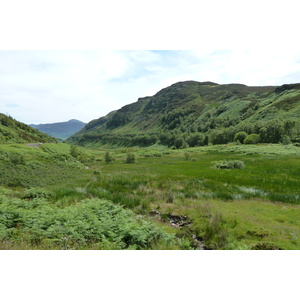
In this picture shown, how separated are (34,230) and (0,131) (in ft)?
389

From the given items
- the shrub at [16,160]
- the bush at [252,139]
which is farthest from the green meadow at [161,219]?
the bush at [252,139]

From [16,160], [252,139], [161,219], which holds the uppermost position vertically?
[252,139]

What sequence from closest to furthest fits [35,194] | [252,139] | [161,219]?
1. [161,219]
2. [35,194]
3. [252,139]

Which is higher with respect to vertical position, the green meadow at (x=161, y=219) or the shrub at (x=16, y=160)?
the shrub at (x=16, y=160)

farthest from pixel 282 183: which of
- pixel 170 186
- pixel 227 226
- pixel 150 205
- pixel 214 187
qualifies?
pixel 150 205

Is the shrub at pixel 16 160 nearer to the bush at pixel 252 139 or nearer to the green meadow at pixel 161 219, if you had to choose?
the green meadow at pixel 161 219

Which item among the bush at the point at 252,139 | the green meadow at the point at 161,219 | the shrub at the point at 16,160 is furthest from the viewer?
the bush at the point at 252,139

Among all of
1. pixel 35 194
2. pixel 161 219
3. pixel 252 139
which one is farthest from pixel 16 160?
pixel 252 139

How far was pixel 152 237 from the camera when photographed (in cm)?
798

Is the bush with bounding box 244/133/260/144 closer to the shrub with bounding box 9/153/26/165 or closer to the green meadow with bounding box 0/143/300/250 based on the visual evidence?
the green meadow with bounding box 0/143/300/250

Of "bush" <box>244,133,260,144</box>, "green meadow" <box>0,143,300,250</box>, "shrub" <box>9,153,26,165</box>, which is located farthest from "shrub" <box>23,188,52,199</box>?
"bush" <box>244,133,260,144</box>

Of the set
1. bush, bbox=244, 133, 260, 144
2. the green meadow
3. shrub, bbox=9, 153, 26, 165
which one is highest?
bush, bbox=244, 133, 260, 144

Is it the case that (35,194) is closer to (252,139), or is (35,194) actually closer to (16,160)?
(16,160)
